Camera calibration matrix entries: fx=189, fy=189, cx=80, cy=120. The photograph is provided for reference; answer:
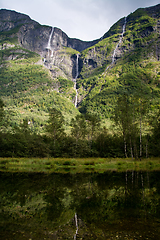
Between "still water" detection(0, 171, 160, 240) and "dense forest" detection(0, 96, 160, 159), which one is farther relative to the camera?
"dense forest" detection(0, 96, 160, 159)

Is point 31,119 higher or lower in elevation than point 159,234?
higher

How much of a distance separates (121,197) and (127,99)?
3461 cm

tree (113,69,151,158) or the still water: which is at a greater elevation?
tree (113,69,151,158)

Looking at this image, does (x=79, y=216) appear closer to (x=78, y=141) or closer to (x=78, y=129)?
(x=78, y=141)

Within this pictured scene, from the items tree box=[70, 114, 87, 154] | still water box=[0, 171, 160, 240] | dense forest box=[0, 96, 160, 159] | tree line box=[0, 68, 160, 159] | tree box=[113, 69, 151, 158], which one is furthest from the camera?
tree box=[70, 114, 87, 154]

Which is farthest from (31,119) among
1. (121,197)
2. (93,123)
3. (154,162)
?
(121,197)

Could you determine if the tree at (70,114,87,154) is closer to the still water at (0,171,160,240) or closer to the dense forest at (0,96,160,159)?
the dense forest at (0,96,160,159)

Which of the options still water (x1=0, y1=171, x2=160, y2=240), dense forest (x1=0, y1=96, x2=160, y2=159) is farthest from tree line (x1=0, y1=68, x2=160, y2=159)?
still water (x1=0, y1=171, x2=160, y2=240)

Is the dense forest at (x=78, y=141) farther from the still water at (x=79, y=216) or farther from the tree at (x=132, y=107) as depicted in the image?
the still water at (x=79, y=216)

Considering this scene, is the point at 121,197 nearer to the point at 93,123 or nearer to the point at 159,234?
the point at 159,234

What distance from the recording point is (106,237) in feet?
18.8

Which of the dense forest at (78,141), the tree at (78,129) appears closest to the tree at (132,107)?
the dense forest at (78,141)

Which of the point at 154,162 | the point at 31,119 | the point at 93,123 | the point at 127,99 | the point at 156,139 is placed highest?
the point at 31,119

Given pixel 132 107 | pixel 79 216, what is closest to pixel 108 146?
pixel 132 107
